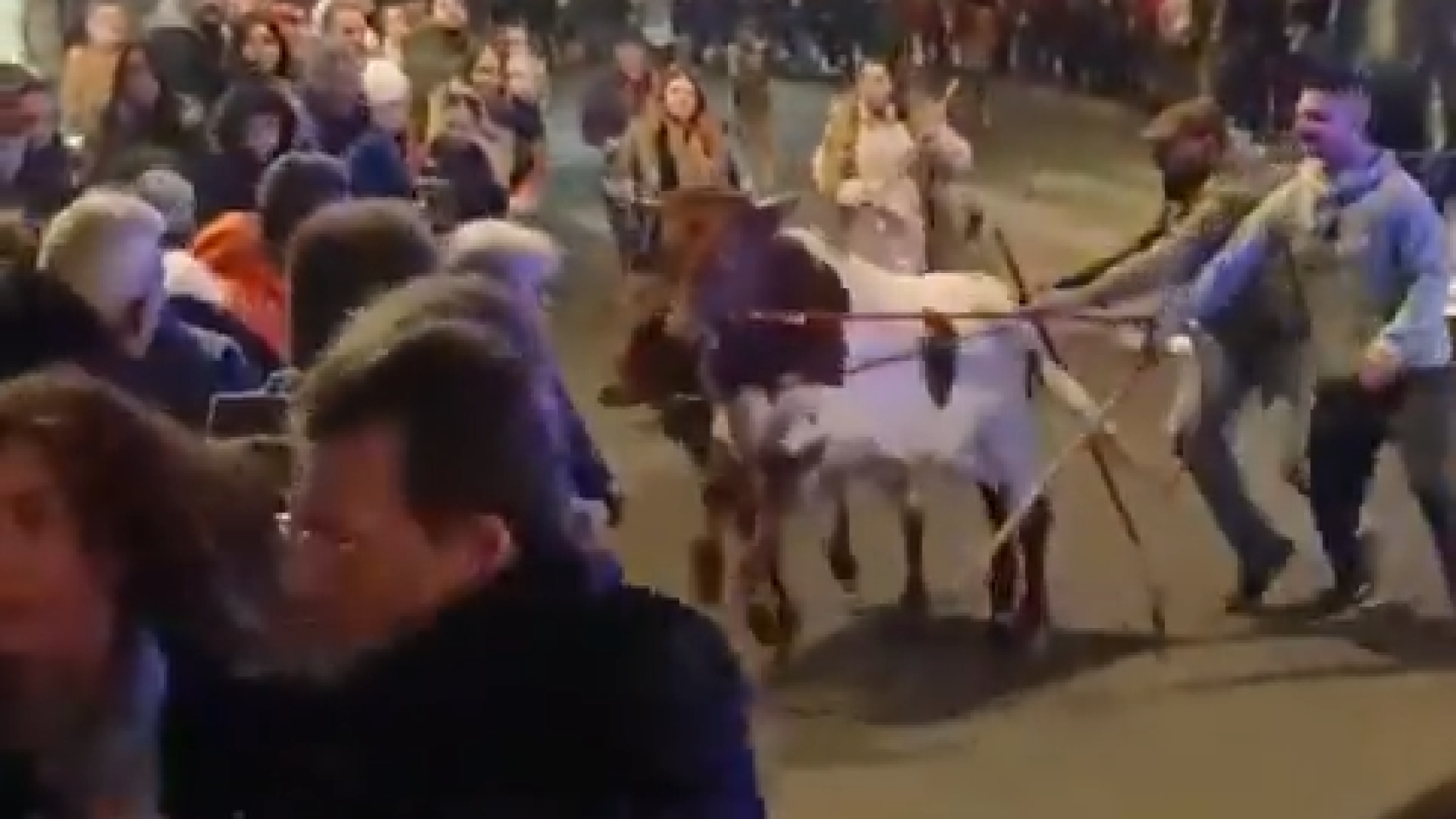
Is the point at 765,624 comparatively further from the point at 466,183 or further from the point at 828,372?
the point at 466,183

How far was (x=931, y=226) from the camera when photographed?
8797mm

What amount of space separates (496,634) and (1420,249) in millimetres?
4777

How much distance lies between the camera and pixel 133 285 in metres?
3.89

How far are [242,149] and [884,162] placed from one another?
109 inches

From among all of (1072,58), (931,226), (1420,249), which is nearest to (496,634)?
(1420,249)

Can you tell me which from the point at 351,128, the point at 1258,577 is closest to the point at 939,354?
the point at 1258,577

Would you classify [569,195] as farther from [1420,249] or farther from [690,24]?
[1420,249]

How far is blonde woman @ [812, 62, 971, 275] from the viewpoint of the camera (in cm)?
823

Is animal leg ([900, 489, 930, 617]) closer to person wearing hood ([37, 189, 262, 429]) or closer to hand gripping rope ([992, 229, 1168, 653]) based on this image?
hand gripping rope ([992, 229, 1168, 653])

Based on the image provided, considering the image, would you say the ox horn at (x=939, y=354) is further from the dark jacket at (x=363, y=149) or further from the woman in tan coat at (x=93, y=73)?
the woman in tan coat at (x=93, y=73)

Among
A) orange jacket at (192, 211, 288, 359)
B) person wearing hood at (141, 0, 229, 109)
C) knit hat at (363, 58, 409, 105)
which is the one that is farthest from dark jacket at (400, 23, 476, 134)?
orange jacket at (192, 211, 288, 359)

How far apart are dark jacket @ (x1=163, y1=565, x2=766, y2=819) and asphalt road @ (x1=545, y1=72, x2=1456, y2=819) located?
114 inches

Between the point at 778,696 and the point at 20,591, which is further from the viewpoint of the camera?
the point at 778,696

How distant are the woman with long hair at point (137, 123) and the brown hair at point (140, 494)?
19.7ft
